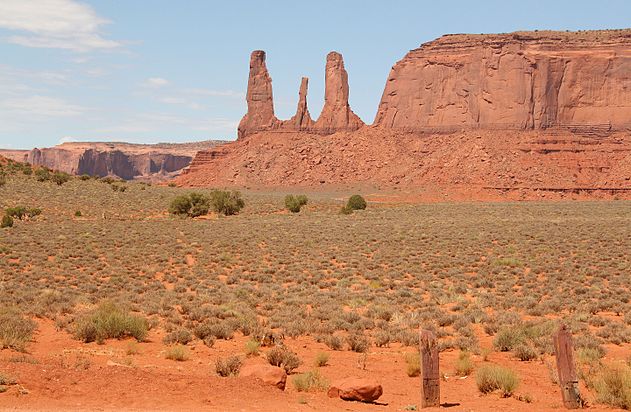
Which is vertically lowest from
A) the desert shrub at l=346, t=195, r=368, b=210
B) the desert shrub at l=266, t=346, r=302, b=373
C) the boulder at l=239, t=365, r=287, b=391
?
the desert shrub at l=266, t=346, r=302, b=373

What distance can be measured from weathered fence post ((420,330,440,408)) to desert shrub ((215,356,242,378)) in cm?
338

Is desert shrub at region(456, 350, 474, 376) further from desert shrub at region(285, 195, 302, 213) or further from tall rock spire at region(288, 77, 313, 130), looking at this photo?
tall rock spire at region(288, 77, 313, 130)

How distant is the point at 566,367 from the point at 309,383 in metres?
3.96

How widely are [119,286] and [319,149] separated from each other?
95459 millimetres

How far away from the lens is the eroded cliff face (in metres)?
106

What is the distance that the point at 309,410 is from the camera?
33.9ft

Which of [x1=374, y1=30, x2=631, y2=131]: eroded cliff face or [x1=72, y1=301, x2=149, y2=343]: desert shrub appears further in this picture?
[x1=374, y1=30, x2=631, y2=131]: eroded cliff face

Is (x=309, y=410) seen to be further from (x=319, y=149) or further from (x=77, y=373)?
(x=319, y=149)

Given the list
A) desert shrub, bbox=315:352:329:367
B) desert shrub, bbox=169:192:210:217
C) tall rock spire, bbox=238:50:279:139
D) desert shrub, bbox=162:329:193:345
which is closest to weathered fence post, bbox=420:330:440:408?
desert shrub, bbox=315:352:329:367

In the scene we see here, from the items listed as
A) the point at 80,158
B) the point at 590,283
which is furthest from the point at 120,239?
the point at 80,158

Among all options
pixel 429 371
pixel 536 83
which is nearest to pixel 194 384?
pixel 429 371

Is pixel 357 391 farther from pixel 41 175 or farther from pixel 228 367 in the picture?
pixel 41 175

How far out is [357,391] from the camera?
36.9 feet

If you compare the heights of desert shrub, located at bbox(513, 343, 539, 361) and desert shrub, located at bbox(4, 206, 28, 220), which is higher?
desert shrub, located at bbox(4, 206, 28, 220)
